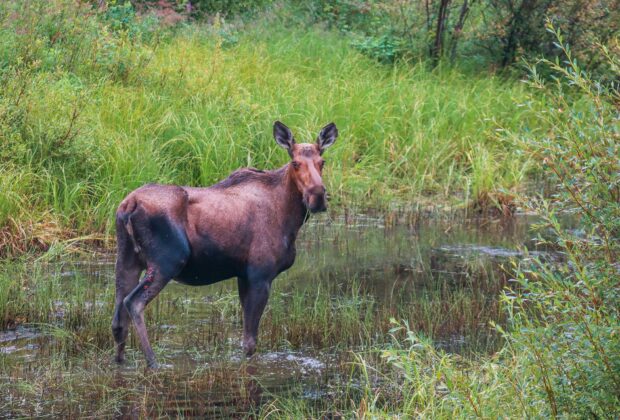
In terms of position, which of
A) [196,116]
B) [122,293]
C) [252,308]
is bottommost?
[196,116]

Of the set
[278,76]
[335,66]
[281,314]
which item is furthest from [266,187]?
[335,66]

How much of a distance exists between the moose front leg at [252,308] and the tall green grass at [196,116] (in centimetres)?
363

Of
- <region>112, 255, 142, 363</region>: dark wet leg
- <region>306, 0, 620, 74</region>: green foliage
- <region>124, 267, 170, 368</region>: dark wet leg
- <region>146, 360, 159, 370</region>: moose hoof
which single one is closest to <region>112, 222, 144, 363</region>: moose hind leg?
<region>112, 255, 142, 363</region>: dark wet leg

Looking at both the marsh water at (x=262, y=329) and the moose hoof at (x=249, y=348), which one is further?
the moose hoof at (x=249, y=348)

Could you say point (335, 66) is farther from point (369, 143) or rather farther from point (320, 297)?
point (320, 297)

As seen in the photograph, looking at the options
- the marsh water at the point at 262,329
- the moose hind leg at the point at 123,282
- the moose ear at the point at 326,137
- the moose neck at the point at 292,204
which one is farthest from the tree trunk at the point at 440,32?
the moose hind leg at the point at 123,282

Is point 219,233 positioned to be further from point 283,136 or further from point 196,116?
point 196,116

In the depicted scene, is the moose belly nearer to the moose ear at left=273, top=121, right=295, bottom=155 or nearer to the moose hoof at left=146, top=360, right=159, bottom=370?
the moose hoof at left=146, top=360, right=159, bottom=370

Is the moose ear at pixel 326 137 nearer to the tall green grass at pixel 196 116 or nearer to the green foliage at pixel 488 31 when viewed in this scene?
the tall green grass at pixel 196 116

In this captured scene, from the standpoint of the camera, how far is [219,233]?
8047mm

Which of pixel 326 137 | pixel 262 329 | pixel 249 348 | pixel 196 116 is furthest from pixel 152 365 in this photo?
pixel 196 116

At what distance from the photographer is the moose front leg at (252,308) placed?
7.93 meters

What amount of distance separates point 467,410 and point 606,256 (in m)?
1.08

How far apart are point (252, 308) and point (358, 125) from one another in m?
6.92
